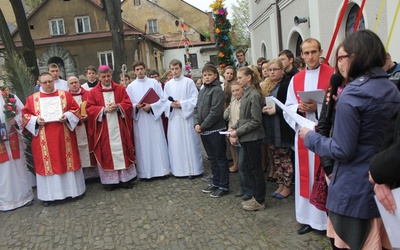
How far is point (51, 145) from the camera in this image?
17.6ft

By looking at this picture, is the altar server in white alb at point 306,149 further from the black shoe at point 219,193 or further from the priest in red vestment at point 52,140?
the priest in red vestment at point 52,140

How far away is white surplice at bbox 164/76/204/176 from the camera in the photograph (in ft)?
20.7

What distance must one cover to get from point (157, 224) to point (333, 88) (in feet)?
9.46

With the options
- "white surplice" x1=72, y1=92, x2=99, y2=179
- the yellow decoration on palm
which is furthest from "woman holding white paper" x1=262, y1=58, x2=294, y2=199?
"white surplice" x1=72, y1=92, x2=99, y2=179

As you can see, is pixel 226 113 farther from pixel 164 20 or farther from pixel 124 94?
pixel 164 20

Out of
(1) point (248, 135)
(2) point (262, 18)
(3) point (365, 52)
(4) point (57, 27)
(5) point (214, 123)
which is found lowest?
(1) point (248, 135)

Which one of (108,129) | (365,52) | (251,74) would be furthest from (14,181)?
(365,52)

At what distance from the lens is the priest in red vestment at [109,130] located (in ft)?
19.1

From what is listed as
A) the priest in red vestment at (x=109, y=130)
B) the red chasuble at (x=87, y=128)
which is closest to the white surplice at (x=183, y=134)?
the priest in red vestment at (x=109, y=130)

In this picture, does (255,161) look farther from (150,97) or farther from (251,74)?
(150,97)

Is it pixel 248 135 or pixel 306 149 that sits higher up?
pixel 248 135

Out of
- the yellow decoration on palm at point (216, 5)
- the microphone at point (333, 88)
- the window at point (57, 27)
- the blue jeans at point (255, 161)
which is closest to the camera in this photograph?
the microphone at point (333, 88)

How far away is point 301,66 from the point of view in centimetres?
586

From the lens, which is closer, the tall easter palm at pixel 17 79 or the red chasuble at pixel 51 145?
the red chasuble at pixel 51 145
